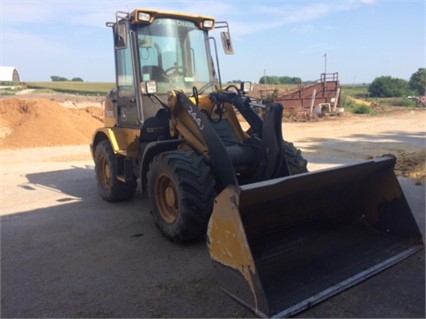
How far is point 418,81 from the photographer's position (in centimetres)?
5881

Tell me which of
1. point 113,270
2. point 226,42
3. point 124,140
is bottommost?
point 113,270

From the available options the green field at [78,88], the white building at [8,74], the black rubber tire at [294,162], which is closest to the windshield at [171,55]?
the black rubber tire at [294,162]

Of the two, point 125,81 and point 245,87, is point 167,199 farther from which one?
→ point 125,81

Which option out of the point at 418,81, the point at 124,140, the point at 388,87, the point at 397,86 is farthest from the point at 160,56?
the point at 418,81

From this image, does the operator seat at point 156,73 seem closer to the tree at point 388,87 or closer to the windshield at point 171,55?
the windshield at point 171,55

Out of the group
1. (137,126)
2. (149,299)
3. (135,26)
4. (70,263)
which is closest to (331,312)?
(149,299)

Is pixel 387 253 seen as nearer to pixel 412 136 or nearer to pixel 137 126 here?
pixel 137 126

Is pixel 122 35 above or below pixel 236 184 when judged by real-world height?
above

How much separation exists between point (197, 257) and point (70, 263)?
4.41 feet

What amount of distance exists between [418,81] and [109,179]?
60.6 metres

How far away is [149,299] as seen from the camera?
3.71m

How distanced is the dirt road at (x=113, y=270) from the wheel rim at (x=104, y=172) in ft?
1.12

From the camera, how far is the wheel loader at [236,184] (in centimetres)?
359

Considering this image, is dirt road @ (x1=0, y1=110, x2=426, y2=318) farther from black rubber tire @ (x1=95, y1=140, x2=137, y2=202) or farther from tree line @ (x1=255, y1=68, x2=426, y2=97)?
tree line @ (x1=255, y1=68, x2=426, y2=97)
